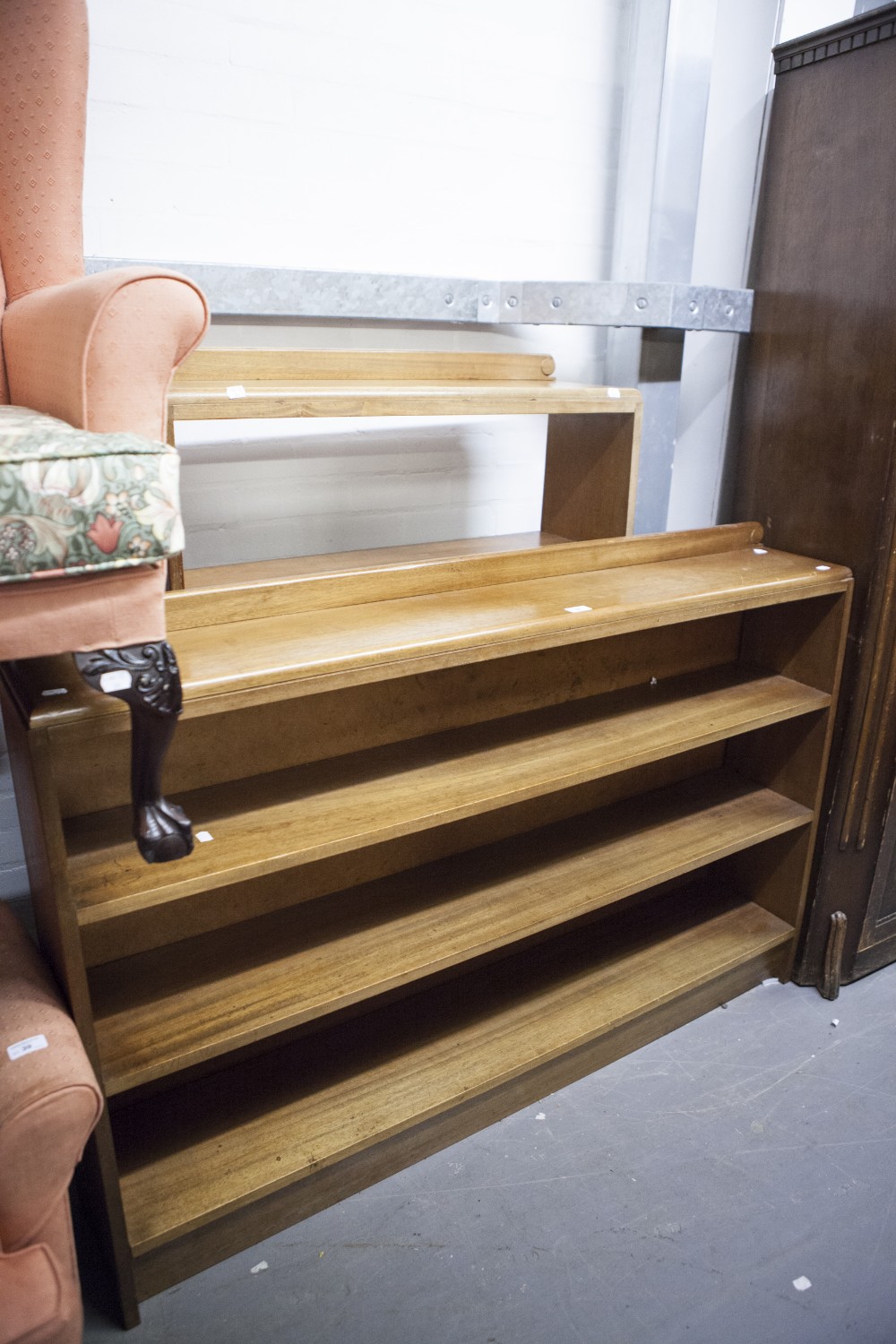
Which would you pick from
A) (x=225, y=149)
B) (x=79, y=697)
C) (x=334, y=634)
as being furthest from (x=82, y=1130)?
(x=225, y=149)

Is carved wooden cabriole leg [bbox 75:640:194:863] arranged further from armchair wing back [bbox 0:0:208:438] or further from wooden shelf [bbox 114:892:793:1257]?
wooden shelf [bbox 114:892:793:1257]

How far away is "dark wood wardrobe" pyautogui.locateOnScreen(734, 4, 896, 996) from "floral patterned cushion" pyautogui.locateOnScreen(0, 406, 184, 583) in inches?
50.1

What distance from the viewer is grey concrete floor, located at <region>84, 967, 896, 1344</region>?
130 cm

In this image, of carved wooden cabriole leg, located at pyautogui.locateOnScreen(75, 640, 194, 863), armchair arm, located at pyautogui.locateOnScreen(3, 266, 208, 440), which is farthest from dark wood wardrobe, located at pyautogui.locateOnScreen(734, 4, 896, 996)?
carved wooden cabriole leg, located at pyautogui.locateOnScreen(75, 640, 194, 863)

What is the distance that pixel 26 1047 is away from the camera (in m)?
1.05

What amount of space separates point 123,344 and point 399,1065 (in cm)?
122

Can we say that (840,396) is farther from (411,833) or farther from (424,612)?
(411,833)

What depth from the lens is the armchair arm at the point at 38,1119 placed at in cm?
98

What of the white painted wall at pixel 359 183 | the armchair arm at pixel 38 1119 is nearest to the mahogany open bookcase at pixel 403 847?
the armchair arm at pixel 38 1119

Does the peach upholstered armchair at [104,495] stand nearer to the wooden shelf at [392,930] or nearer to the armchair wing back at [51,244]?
the armchair wing back at [51,244]

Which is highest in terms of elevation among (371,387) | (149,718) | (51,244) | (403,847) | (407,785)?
(51,244)

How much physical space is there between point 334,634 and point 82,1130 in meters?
0.66

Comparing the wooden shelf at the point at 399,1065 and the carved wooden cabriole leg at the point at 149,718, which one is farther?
the wooden shelf at the point at 399,1065

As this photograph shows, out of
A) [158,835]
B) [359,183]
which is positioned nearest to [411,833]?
[158,835]
